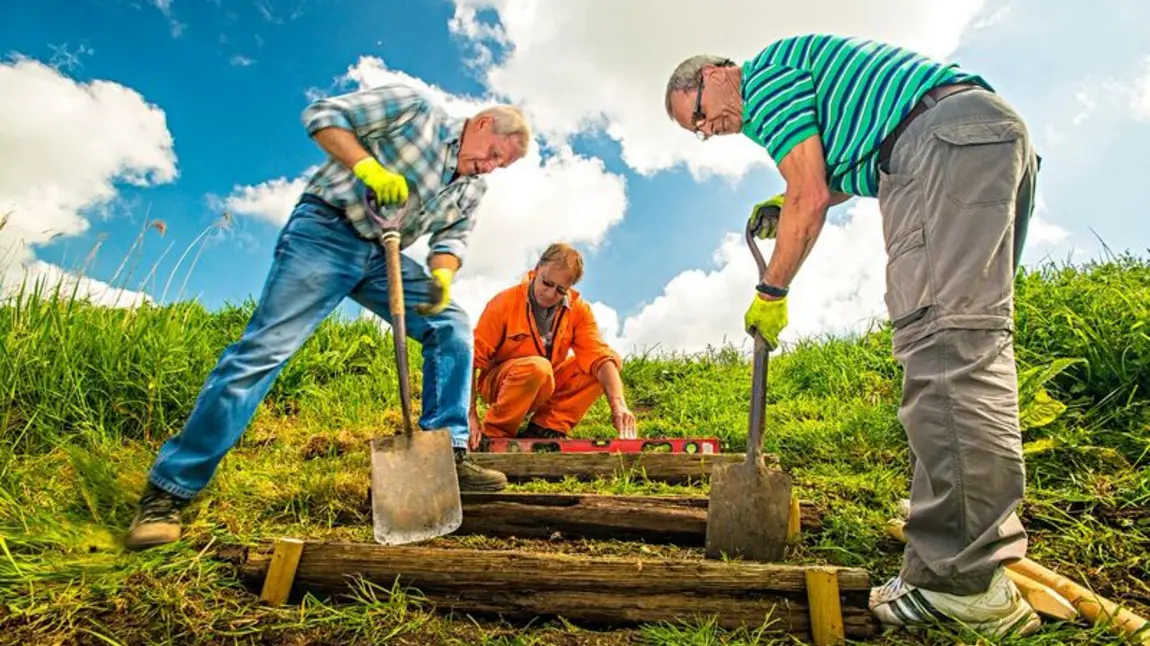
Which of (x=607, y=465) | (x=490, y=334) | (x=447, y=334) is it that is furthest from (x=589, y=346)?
(x=447, y=334)

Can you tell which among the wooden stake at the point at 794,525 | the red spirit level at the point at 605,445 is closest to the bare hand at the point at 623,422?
the red spirit level at the point at 605,445

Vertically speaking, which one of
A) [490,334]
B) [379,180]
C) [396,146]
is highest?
[396,146]

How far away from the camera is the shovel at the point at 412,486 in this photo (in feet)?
9.19

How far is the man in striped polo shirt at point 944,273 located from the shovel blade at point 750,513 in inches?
→ 15.3

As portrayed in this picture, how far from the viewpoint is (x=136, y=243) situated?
5066mm

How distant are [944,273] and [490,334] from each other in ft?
11.6

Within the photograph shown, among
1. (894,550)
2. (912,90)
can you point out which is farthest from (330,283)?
(894,550)

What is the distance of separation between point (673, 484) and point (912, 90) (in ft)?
7.78

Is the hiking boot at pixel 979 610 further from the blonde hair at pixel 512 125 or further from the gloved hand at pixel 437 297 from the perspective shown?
the blonde hair at pixel 512 125

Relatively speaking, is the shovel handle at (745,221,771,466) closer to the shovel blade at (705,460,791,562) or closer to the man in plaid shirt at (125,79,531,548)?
the shovel blade at (705,460,791,562)

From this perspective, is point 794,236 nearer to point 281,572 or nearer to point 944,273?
point 944,273

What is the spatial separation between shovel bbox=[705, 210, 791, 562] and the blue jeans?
1283 millimetres

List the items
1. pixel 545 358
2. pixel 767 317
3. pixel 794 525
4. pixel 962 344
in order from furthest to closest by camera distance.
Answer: pixel 545 358 → pixel 794 525 → pixel 767 317 → pixel 962 344

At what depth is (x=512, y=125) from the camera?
3.44 m
